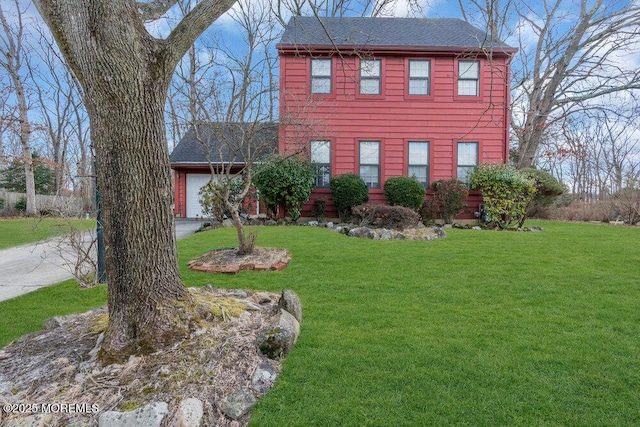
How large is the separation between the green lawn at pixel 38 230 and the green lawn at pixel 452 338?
746 mm

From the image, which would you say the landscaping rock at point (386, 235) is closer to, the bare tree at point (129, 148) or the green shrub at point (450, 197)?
the green shrub at point (450, 197)

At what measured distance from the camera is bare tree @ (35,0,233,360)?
1996 mm

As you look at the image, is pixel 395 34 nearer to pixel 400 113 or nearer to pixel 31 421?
pixel 400 113

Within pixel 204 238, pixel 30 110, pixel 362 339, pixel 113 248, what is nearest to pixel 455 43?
pixel 204 238

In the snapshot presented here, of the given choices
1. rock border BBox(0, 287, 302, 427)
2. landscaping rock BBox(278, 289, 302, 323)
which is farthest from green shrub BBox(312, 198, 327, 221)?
rock border BBox(0, 287, 302, 427)

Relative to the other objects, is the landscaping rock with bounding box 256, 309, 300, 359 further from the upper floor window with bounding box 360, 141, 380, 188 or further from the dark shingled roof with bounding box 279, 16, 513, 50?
the dark shingled roof with bounding box 279, 16, 513, 50

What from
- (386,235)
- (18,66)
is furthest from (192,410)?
(18,66)

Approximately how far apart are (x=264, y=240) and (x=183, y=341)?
480cm

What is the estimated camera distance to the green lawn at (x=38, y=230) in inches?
161

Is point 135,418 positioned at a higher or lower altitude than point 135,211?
lower

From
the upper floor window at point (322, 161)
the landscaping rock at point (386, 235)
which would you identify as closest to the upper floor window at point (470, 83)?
the upper floor window at point (322, 161)

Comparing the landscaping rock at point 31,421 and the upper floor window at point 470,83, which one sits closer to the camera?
the landscaping rock at point 31,421

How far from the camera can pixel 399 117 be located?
10.8 meters

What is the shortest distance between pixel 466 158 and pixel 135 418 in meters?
11.1
